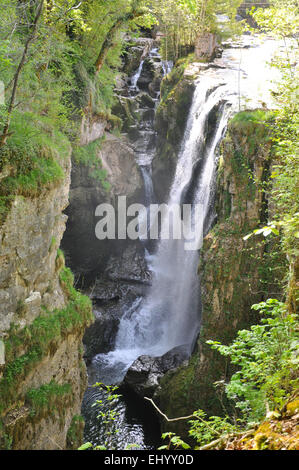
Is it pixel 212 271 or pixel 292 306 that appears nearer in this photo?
pixel 292 306

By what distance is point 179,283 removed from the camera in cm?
1545

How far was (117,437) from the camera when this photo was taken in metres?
10.3

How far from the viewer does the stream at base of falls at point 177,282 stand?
1162 cm

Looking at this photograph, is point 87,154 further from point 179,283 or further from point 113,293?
point 179,283

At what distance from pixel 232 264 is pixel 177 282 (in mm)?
6274

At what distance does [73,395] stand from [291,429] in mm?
6564

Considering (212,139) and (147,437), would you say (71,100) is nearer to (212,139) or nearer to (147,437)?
(212,139)

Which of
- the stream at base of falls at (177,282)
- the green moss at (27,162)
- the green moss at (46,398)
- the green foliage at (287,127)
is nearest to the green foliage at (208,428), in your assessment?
the green foliage at (287,127)

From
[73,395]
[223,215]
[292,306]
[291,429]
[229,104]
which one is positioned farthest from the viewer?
[229,104]

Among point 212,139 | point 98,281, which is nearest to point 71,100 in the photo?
point 212,139

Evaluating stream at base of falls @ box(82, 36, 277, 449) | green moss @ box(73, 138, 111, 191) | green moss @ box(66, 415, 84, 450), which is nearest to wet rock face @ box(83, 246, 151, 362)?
stream at base of falls @ box(82, 36, 277, 449)

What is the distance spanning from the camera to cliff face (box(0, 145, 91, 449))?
6.30 metres

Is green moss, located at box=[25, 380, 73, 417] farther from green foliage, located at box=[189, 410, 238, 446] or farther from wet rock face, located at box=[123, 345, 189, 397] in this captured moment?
wet rock face, located at box=[123, 345, 189, 397]

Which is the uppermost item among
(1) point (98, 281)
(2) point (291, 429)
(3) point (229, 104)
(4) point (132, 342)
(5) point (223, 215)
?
(3) point (229, 104)
